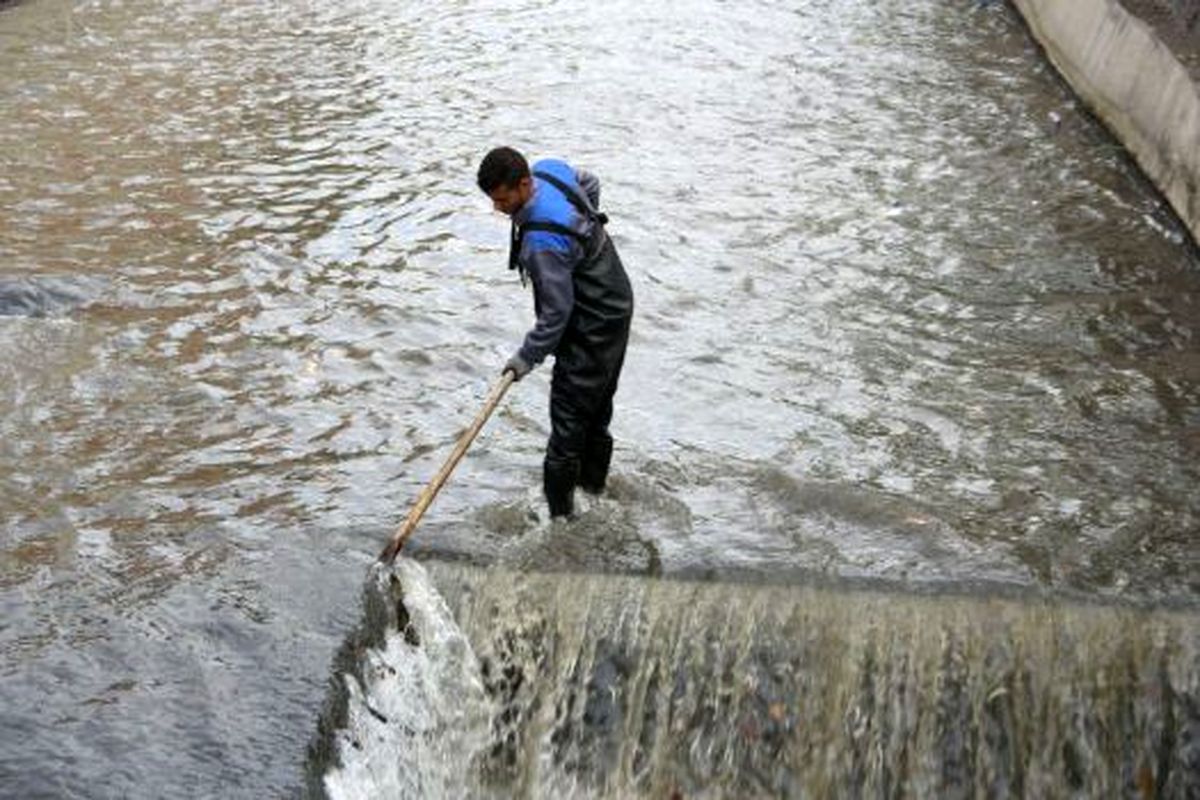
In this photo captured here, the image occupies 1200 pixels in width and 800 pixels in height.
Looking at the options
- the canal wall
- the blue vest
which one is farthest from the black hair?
the canal wall

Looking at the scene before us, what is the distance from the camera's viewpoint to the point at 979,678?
5.98 meters

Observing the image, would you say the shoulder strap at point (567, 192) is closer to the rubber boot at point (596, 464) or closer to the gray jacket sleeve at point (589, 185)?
the gray jacket sleeve at point (589, 185)

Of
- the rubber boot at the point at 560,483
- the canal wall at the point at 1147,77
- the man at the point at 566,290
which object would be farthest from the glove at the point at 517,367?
the canal wall at the point at 1147,77

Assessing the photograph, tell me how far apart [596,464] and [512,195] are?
1699 millimetres

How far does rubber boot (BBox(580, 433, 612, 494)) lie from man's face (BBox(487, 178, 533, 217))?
141 centimetres

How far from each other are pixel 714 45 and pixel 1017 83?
132 inches

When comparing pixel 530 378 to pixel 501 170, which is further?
pixel 530 378

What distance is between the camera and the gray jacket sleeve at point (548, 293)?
18.9ft

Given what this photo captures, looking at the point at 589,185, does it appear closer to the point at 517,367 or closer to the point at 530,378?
the point at 517,367

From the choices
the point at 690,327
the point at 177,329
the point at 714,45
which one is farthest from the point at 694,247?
the point at 714,45

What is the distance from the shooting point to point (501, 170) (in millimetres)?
5551

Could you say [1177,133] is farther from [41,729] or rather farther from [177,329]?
[41,729]

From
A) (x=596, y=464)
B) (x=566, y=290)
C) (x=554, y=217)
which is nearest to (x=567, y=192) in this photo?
(x=554, y=217)

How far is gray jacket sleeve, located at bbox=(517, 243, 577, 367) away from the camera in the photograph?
5.75 m
